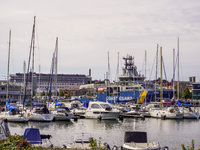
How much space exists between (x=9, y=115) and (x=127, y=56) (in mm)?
75468

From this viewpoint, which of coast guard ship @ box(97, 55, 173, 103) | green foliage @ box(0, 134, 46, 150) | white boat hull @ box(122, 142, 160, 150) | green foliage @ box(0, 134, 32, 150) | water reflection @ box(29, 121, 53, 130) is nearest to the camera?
green foliage @ box(0, 134, 46, 150)

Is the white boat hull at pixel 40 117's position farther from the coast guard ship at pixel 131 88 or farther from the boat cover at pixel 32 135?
the coast guard ship at pixel 131 88

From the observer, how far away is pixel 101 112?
205ft

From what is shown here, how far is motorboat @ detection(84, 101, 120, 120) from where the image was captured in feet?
202

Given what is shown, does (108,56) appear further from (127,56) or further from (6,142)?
(6,142)

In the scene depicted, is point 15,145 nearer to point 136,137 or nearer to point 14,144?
point 14,144

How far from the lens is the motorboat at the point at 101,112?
61719 millimetres

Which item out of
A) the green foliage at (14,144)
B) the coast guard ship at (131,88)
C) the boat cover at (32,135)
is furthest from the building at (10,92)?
the green foliage at (14,144)

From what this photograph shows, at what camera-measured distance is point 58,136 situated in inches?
1609

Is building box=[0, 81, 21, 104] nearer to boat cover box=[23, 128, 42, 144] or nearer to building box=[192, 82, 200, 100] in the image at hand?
boat cover box=[23, 128, 42, 144]

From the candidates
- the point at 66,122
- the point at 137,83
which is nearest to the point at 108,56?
the point at 137,83

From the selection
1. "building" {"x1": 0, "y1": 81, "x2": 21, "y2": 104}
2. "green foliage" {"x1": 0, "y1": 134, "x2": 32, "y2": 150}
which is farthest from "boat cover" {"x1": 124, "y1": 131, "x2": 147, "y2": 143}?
"building" {"x1": 0, "y1": 81, "x2": 21, "y2": 104}

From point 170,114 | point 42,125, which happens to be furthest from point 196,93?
point 42,125

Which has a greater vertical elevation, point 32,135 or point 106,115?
point 32,135
